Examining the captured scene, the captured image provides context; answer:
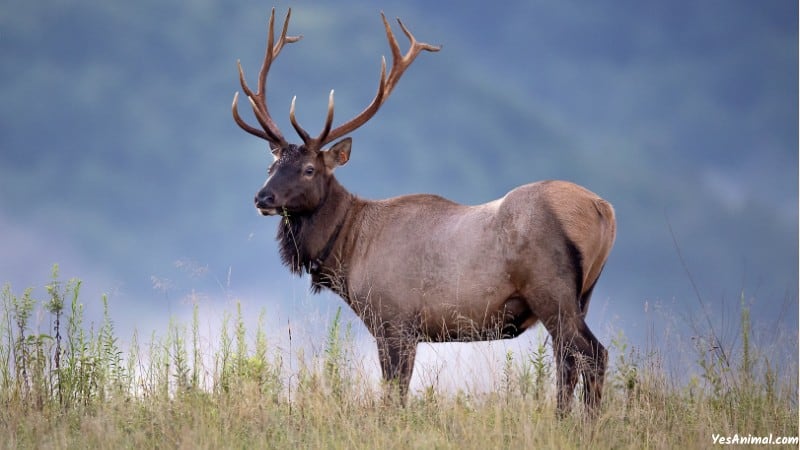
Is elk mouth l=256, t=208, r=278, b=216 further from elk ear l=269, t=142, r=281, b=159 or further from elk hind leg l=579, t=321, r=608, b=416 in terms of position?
elk hind leg l=579, t=321, r=608, b=416

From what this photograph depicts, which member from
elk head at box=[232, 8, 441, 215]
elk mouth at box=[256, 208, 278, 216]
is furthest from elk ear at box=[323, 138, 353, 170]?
elk mouth at box=[256, 208, 278, 216]

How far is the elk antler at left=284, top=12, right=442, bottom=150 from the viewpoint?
9.55 m

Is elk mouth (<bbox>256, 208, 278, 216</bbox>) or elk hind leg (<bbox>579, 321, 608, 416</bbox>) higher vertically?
elk mouth (<bbox>256, 208, 278, 216</bbox>)

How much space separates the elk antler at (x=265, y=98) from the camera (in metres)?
9.79

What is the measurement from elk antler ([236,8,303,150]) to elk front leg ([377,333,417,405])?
2.45m

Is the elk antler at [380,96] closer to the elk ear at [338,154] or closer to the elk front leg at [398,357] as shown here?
the elk ear at [338,154]

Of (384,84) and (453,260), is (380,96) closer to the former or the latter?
(384,84)

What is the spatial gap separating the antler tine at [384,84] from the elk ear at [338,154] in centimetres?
16

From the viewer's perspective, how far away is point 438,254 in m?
8.73

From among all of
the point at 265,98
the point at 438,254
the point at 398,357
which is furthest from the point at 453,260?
the point at 265,98

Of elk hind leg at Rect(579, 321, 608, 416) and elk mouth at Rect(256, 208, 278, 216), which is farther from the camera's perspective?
elk mouth at Rect(256, 208, 278, 216)

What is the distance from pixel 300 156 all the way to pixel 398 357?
93.0 inches

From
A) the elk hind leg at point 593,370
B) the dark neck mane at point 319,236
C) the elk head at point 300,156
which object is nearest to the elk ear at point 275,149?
the elk head at point 300,156

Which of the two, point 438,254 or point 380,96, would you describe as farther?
point 380,96
